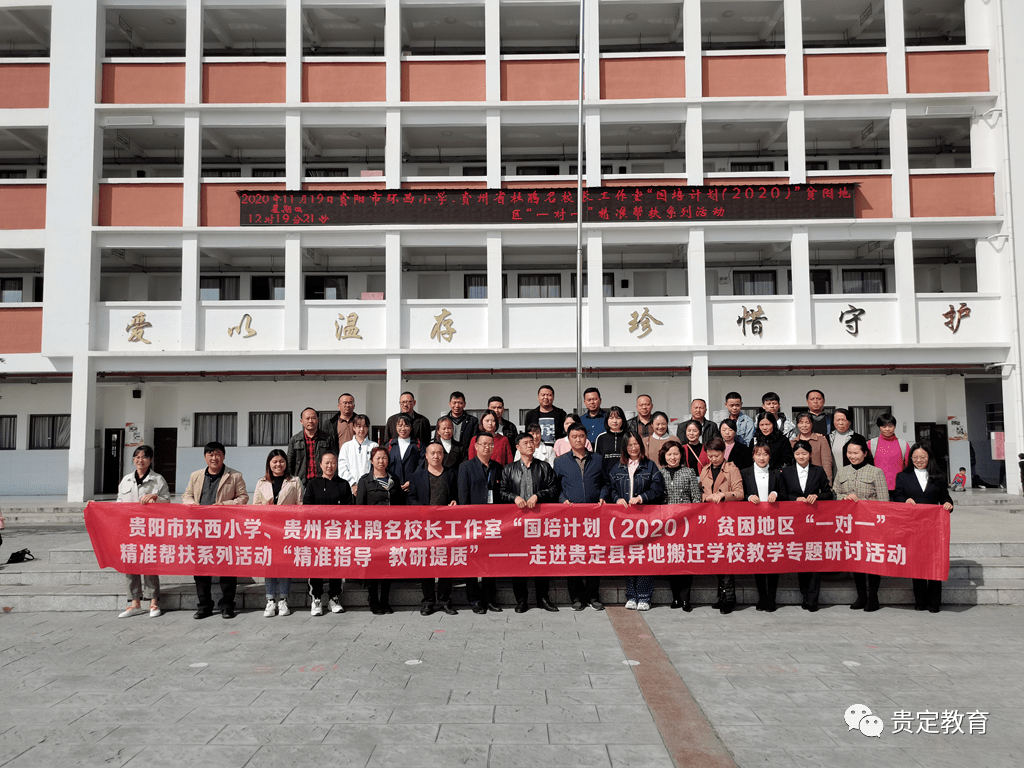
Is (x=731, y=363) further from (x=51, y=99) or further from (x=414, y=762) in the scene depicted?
(x=51, y=99)

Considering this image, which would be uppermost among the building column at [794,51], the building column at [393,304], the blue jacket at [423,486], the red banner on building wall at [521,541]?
the building column at [794,51]

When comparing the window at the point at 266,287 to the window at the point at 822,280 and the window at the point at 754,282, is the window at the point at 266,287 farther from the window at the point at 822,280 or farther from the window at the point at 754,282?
the window at the point at 822,280

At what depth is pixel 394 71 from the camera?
56.5 feet

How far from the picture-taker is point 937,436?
63.4 feet

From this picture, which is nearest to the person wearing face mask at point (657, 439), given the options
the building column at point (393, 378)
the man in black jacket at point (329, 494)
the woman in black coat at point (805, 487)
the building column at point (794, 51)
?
the woman in black coat at point (805, 487)

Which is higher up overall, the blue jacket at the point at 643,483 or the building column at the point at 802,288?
the building column at the point at 802,288

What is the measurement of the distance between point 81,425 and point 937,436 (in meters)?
22.0

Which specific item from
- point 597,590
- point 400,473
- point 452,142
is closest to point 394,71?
point 452,142

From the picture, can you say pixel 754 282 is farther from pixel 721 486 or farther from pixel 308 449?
pixel 308 449

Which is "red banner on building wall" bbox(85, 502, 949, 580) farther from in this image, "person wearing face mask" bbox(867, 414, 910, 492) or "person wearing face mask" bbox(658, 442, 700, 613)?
"person wearing face mask" bbox(867, 414, 910, 492)

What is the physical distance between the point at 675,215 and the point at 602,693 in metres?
13.7

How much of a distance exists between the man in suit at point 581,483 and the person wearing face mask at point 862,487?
8.83ft

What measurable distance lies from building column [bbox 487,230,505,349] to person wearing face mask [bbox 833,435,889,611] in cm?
982

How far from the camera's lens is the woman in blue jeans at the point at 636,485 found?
300 inches
